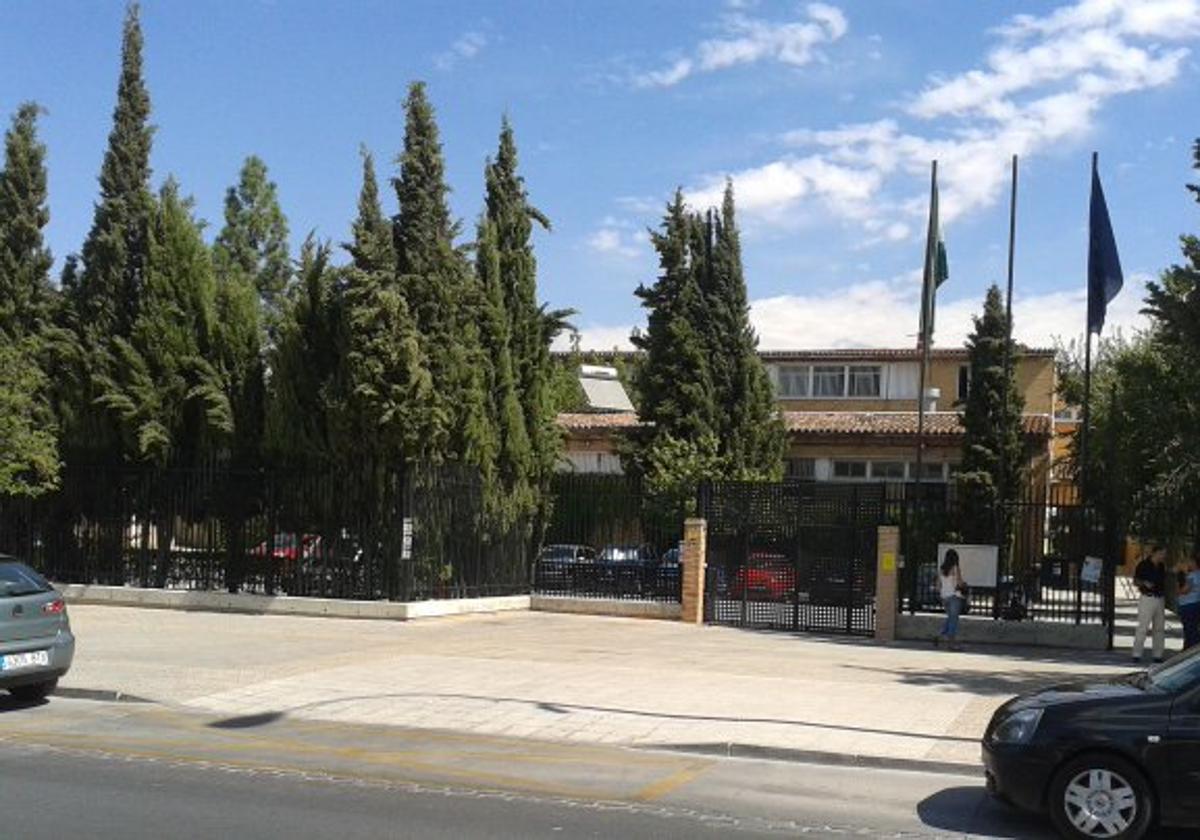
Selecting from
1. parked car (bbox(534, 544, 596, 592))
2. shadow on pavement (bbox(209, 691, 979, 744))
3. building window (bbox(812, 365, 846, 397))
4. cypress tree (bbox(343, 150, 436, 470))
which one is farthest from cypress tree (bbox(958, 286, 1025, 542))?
shadow on pavement (bbox(209, 691, 979, 744))

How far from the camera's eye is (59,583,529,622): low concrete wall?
21.5 meters

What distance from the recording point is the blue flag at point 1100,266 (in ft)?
79.7

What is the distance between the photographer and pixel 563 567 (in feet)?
81.7

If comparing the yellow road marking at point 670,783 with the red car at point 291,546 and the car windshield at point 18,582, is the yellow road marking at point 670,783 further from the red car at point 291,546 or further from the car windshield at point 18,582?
the red car at point 291,546

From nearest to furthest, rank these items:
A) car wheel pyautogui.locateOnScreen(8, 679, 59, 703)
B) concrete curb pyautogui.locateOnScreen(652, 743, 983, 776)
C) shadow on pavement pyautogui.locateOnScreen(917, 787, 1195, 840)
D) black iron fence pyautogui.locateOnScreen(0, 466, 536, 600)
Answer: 1. shadow on pavement pyautogui.locateOnScreen(917, 787, 1195, 840)
2. concrete curb pyautogui.locateOnScreen(652, 743, 983, 776)
3. car wheel pyautogui.locateOnScreen(8, 679, 59, 703)
4. black iron fence pyautogui.locateOnScreen(0, 466, 536, 600)

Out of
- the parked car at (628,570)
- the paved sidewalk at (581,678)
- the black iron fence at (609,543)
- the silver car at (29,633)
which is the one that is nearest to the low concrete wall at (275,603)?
the paved sidewalk at (581,678)

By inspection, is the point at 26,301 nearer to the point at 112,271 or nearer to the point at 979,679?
the point at 112,271

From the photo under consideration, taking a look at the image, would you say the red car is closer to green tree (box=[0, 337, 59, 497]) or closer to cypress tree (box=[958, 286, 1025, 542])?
green tree (box=[0, 337, 59, 497])

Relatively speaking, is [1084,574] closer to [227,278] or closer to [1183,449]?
[1183,449]

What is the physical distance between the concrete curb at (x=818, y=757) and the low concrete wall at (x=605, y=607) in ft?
40.4

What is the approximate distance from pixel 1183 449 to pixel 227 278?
18.1m

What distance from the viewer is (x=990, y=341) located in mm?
38688

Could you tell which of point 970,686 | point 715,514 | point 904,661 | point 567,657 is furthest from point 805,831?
point 715,514

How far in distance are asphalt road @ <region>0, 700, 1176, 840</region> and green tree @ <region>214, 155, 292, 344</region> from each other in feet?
134
